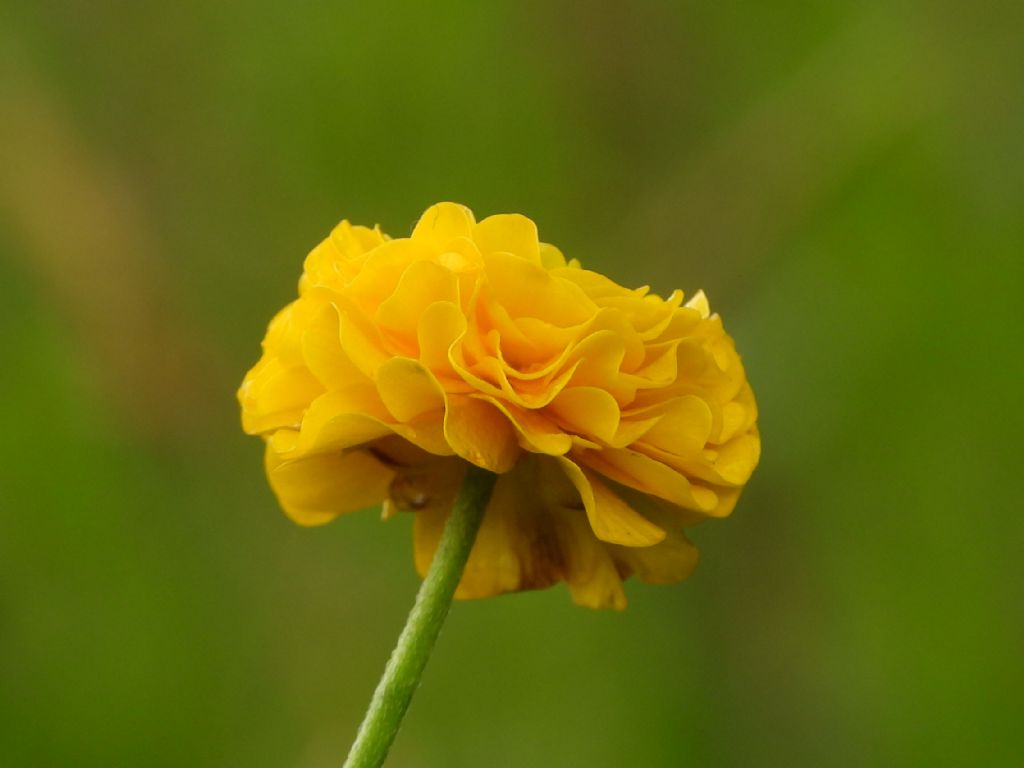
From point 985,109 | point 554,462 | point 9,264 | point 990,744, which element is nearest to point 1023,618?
point 990,744

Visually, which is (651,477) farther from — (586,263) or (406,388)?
(586,263)

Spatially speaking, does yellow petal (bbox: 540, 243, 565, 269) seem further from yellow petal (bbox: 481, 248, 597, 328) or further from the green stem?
the green stem

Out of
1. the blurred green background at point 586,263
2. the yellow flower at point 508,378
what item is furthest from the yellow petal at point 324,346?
the blurred green background at point 586,263

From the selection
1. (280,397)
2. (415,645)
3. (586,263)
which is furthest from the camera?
(586,263)

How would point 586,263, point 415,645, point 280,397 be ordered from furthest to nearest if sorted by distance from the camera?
point 586,263
point 280,397
point 415,645

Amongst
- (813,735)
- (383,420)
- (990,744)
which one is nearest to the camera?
(383,420)

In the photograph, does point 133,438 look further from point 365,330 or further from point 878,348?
point 365,330

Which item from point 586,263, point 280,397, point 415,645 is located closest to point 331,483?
point 280,397

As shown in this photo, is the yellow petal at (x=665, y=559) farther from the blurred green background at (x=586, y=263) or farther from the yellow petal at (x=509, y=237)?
the blurred green background at (x=586, y=263)
